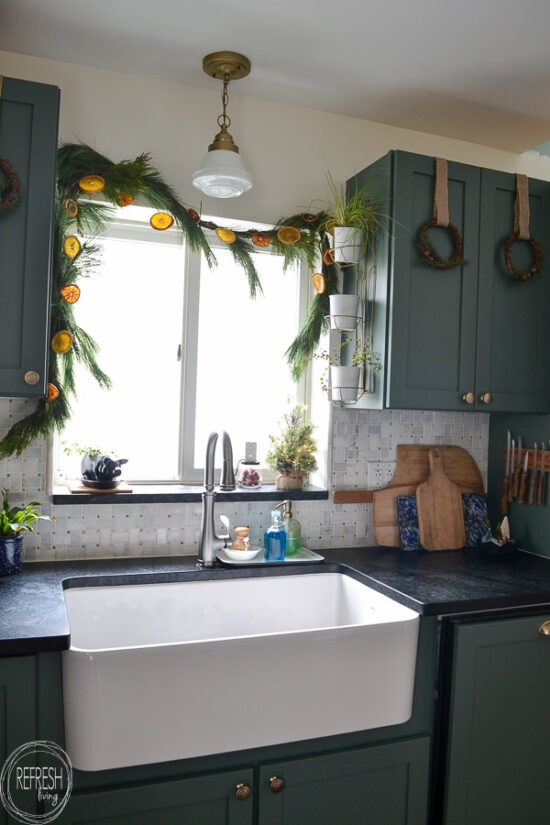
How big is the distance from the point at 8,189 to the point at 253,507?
4.21 ft

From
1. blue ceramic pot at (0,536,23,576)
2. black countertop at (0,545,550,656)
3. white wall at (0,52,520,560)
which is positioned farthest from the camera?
white wall at (0,52,520,560)

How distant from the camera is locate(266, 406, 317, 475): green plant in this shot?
2.51 m

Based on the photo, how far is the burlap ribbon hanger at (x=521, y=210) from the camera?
2.42 metres

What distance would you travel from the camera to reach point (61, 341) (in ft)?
6.98

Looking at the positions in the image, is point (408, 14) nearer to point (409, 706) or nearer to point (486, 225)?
point (486, 225)

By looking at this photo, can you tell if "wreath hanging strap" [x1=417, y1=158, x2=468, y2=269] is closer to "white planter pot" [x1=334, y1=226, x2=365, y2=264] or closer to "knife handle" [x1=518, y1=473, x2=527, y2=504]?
"white planter pot" [x1=334, y1=226, x2=365, y2=264]

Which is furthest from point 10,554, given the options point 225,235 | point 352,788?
point 225,235

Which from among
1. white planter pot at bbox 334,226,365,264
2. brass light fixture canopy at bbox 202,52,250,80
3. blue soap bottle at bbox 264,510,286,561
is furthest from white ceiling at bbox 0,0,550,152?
blue soap bottle at bbox 264,510,286,561

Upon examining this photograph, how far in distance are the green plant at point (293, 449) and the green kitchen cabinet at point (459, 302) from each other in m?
0.27

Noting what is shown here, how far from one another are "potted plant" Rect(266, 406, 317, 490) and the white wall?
0.10 meters

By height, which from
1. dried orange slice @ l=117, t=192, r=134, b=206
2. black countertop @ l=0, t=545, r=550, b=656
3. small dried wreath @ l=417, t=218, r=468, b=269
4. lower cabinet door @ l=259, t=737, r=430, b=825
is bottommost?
lower cabinet door @ l=259, t=737, r=430, b=825

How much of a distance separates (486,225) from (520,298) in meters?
0.28

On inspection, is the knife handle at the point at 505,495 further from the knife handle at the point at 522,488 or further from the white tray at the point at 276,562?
the white tray at the point at 276,562

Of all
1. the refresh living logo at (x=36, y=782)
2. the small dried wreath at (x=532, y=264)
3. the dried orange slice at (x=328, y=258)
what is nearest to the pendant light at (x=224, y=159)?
the dried orange slice at (x=328, y=258)
